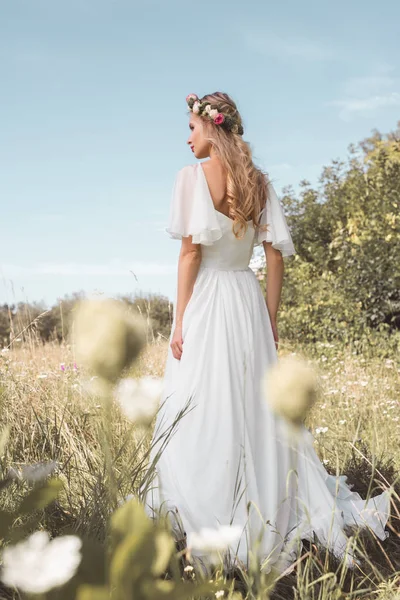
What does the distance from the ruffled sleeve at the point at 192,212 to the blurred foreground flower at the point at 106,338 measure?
A: 6.88ft

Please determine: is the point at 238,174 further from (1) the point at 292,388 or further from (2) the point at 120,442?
Answer: (1) the point at 292,388

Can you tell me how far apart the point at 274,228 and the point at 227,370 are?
72 cm

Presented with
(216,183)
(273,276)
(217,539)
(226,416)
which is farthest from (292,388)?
(273,276)

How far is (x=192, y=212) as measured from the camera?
2688 mm

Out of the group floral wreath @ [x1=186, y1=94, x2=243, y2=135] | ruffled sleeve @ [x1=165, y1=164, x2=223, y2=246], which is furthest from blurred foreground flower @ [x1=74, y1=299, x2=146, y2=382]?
floral wreath @ [x1=186, y1=94, x2=243, y2=135]

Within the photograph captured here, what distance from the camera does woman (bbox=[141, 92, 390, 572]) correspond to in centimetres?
257

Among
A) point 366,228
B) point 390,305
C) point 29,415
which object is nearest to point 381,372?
point 390,305

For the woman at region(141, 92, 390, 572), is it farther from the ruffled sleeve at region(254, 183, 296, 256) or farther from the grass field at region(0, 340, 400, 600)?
the grass field at region(0, 340, 400, 600)

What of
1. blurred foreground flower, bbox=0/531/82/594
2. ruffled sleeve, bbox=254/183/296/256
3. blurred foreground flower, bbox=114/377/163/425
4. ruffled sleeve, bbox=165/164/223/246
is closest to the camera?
blurred foreground flower, bbox=0/531/82/594

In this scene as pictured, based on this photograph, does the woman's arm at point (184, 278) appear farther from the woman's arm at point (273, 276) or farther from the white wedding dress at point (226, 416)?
the woman's arm at point (273, 276)

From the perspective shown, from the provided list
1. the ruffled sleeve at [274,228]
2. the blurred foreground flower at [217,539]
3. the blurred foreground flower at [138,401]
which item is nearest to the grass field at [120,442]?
the blurred foreground flower at [138,401]

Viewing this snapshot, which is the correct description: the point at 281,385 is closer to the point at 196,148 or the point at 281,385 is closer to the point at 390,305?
the point at 196,148

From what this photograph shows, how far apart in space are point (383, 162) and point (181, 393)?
6.59 m

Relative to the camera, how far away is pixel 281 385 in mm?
804
